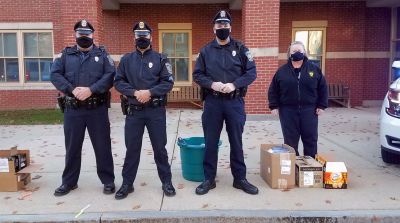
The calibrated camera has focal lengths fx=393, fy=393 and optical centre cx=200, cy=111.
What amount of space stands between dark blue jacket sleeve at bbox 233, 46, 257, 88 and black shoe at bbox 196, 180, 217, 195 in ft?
4.30

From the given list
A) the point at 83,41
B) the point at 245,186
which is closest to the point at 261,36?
the point at 245,186

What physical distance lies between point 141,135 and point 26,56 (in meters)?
11.2

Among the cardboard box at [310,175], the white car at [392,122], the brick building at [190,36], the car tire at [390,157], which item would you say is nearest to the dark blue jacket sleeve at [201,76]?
the cardboard box at [310,175]

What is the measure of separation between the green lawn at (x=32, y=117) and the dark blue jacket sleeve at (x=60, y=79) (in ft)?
21.0

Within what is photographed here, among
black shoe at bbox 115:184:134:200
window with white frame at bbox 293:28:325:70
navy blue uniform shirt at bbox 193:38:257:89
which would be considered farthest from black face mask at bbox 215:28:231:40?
window with white frame at bbox 293:28:325:70

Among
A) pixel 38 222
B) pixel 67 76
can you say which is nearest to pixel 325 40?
pixel 67 76

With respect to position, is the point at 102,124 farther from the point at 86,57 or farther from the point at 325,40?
the point at 325,40

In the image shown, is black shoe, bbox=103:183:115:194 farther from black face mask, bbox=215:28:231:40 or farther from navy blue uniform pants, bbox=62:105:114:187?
black face mask, bbox=215:28:231:40

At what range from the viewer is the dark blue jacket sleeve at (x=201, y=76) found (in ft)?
15.6

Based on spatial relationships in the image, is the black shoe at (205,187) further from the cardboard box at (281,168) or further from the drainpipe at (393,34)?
the drainpipe at (393,34)

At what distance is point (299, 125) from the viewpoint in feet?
18.0

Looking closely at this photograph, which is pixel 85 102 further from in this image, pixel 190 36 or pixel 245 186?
pixel 190 36

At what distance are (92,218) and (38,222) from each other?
0.58 meters

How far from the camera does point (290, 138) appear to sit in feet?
18.1
